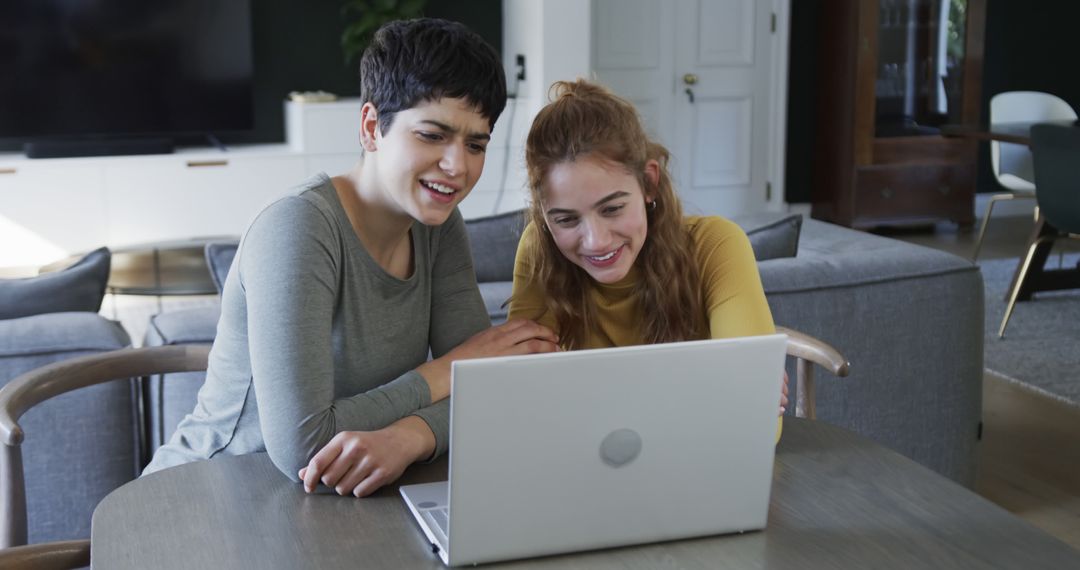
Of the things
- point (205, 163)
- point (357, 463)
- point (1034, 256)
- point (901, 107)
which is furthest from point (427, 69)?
point (901, 107)

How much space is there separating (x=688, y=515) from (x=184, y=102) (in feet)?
16.7

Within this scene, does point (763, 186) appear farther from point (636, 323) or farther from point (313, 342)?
point (313, 342)

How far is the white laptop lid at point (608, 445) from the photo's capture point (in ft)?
3.46

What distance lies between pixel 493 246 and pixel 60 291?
0.89 metres

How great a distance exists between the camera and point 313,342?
54.6 inches

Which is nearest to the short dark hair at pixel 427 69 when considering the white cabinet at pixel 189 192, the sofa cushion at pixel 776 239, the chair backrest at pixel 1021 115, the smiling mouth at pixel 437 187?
the smiling mouth at pixel 437 187

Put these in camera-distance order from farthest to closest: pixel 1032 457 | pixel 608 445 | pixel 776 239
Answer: pixel 1032 457
pixel 776 239
pixel 608 445

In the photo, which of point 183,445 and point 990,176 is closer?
point 183,445

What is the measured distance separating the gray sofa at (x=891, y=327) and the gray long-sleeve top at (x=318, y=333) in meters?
0.81

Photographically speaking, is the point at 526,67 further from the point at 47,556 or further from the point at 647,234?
the point at 47,556

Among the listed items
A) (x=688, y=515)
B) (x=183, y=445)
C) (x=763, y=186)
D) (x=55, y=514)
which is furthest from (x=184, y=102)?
(x=688, y=515)

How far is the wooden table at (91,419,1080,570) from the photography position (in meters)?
1.14

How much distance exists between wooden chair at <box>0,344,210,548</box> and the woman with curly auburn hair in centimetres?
51

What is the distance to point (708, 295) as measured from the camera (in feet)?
5.52
